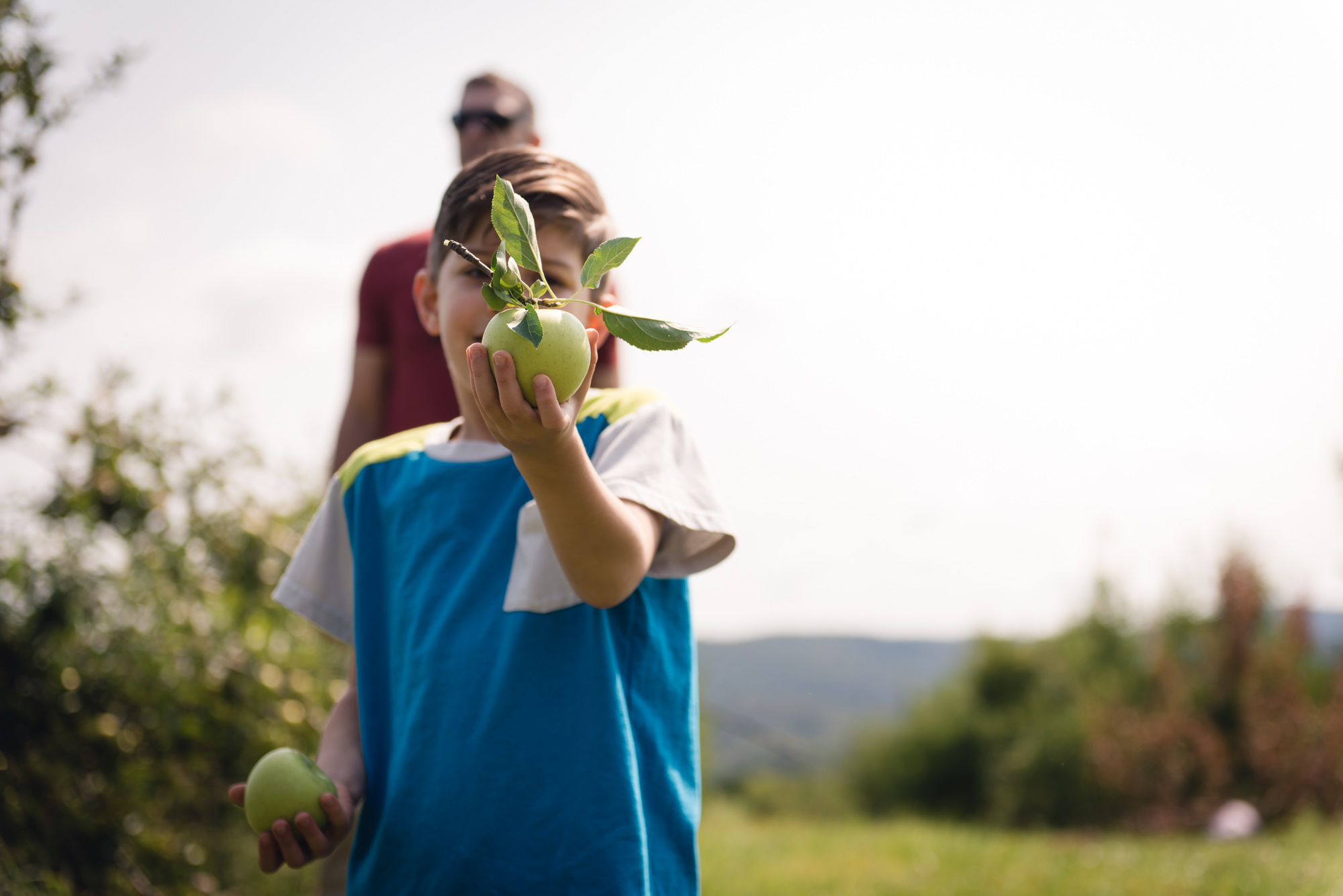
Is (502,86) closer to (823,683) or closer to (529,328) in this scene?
(529,328)

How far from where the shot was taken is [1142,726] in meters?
9.84

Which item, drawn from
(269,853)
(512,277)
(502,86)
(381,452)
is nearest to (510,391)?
(512,277)

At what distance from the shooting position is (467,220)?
1354 millimetres

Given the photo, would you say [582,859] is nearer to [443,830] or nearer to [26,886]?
[443,830]

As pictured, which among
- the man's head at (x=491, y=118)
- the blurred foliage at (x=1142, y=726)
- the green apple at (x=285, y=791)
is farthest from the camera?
the blurred foliage at (x=1142, y=726)

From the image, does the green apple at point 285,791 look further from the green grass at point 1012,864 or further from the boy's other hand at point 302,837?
Answer: the green grass at point 1012,864

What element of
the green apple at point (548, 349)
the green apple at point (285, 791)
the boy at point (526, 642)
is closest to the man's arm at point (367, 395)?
the boy at point (526, 642)

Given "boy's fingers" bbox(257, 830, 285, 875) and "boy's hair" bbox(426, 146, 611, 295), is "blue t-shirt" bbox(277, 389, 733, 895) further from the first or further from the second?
"boy's hair" bbox(426, 146, 611, 295)

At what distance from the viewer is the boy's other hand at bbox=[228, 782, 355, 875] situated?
1.20 metres

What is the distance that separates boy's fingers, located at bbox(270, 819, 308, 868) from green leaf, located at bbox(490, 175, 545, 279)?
761 mm

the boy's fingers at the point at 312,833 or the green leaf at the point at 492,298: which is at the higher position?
the green leaf at the point at 492,298

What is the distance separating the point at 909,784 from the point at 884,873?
34.8 ft

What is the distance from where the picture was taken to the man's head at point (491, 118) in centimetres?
246

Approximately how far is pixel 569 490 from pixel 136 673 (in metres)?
2.44
